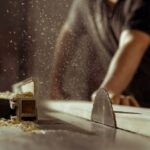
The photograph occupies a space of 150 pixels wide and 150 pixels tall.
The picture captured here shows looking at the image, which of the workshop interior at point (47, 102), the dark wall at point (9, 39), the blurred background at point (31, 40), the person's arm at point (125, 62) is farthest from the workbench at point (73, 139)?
the dark wall at point (9, 39)

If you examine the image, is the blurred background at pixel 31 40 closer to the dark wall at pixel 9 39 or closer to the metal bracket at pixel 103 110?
the dark wall at pixel 9 39

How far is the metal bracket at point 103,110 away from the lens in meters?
1.15

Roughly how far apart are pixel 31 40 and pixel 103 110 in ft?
2.92

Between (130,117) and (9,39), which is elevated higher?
(9,39)

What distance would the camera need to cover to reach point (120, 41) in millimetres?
1203

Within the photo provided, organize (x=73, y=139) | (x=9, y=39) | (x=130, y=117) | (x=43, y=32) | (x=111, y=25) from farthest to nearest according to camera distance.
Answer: (x=9, y=39) → (x=43, y=32) → (x=111, y=25) → (x=130, y=117) → (x=73, y=139)

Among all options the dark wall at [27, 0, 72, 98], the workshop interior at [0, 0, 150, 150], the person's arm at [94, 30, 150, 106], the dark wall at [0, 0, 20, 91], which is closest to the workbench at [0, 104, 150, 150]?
the workshop interior at [0, 0, 150, 150]

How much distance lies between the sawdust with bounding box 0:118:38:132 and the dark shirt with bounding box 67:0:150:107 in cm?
29

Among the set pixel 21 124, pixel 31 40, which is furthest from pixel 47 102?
pixel 21 124

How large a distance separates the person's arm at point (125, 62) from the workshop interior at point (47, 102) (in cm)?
4

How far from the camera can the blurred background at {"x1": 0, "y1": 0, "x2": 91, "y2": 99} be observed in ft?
5.94

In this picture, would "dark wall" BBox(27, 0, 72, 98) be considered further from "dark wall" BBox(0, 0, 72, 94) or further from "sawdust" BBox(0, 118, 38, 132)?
"sawdust" BBox(0, 118, 38, 132)

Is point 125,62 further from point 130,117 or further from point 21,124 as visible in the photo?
point 21,124

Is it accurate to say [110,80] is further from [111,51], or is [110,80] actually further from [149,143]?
[149,143]
